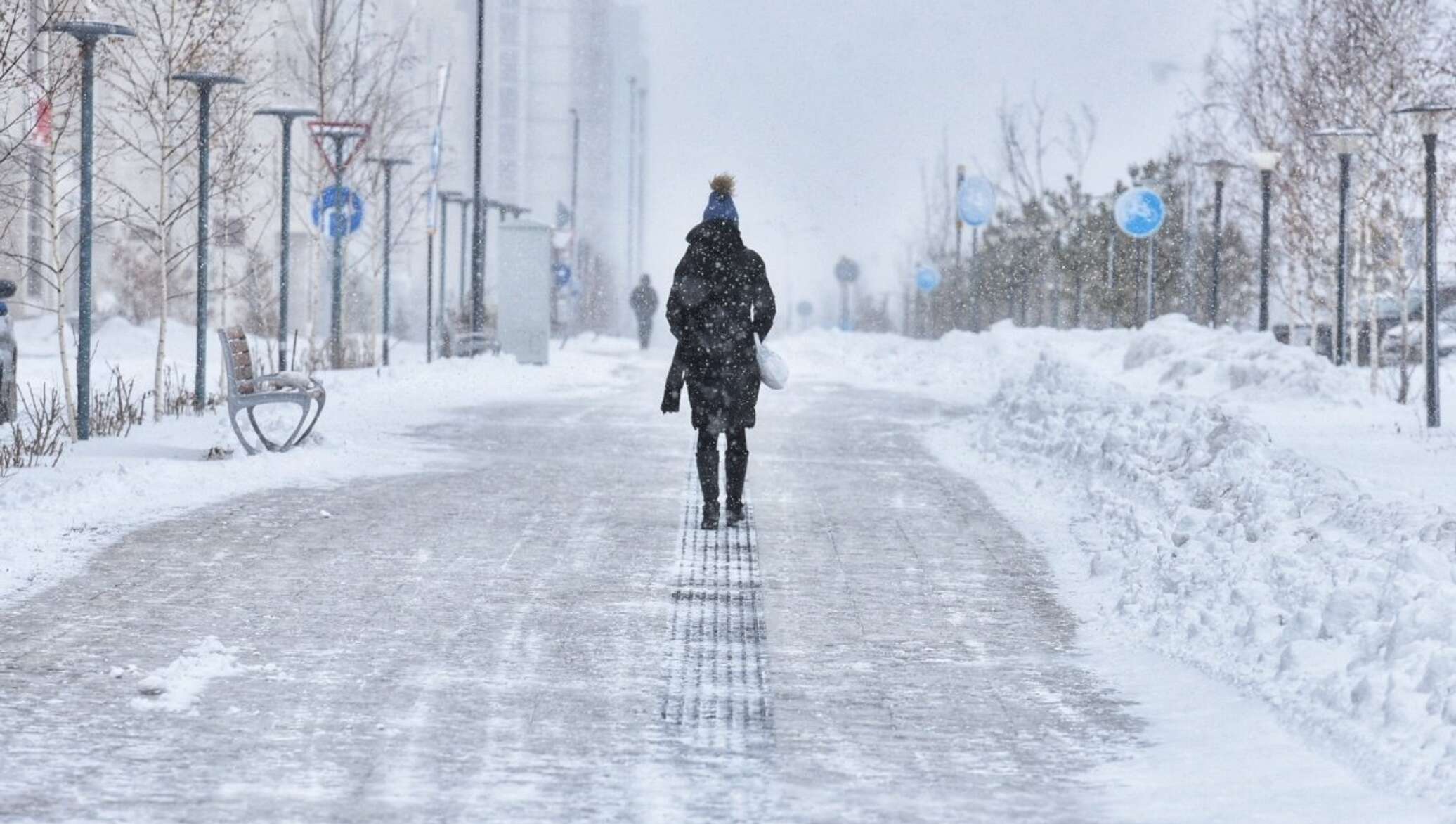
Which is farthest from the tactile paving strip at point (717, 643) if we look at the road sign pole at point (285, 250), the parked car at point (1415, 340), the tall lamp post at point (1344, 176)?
the parked car at point (1415, 340)

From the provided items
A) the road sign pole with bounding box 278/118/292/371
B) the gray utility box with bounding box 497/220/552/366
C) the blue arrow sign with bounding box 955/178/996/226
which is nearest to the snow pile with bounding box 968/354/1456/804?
the road sign pole with bounding box 278/118/292/371

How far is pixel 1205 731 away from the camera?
18.8 ft

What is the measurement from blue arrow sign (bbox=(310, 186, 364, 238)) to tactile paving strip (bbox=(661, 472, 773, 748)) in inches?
546

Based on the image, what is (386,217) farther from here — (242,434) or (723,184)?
(723,184)

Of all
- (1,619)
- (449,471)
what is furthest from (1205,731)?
(449,471)

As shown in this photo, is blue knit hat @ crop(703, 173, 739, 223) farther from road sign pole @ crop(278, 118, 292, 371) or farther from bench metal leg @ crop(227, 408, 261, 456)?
road sign pole @ crop(278, 118, 292, 371)

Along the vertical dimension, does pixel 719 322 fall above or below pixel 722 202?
below

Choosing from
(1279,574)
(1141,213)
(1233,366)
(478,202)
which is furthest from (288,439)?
(1141,213)

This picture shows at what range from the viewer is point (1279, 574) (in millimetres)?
7582

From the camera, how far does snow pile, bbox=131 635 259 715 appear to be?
19.3ft

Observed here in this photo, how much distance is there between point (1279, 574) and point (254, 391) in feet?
28.6

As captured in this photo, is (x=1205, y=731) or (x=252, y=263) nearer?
(x=1205, y=731)

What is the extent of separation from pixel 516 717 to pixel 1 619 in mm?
2615

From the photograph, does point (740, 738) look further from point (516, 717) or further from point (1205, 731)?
point (1205, 731)
